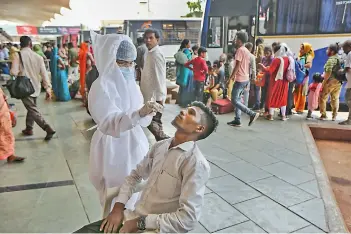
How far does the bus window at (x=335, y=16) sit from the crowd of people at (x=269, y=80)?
102 centimetres

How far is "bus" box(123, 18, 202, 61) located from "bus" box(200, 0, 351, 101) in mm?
6473

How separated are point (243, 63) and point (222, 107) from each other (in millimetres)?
1802

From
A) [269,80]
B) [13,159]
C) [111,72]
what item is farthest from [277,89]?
[111,72]

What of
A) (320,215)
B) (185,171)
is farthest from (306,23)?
(185,171)

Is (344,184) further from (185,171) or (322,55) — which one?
(322,55)

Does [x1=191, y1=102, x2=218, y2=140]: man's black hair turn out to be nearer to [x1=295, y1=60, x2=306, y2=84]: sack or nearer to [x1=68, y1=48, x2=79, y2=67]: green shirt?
[x1=295, y1=60, x2=306, y2=84]: sack

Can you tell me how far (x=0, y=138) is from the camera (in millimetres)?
4238

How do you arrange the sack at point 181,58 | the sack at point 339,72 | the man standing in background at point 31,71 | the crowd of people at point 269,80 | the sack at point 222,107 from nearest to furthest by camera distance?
the man standing in background at point 31,71 < the crowd of people at point 269,80 < the sack at point 339,72 < the sack at point 222,107 < the sack at point 181,58

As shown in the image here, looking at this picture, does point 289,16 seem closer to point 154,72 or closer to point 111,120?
point 154,72

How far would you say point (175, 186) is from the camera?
1.73m

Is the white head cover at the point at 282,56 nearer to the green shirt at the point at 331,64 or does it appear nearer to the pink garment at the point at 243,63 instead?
the green shirt at the point at 331,64

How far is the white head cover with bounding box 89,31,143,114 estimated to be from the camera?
82.6 inches

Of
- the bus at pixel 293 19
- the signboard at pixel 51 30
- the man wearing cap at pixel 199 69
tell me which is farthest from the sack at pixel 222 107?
the signboard at pixel 51 30

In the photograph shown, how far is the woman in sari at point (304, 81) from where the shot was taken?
7195 mm
